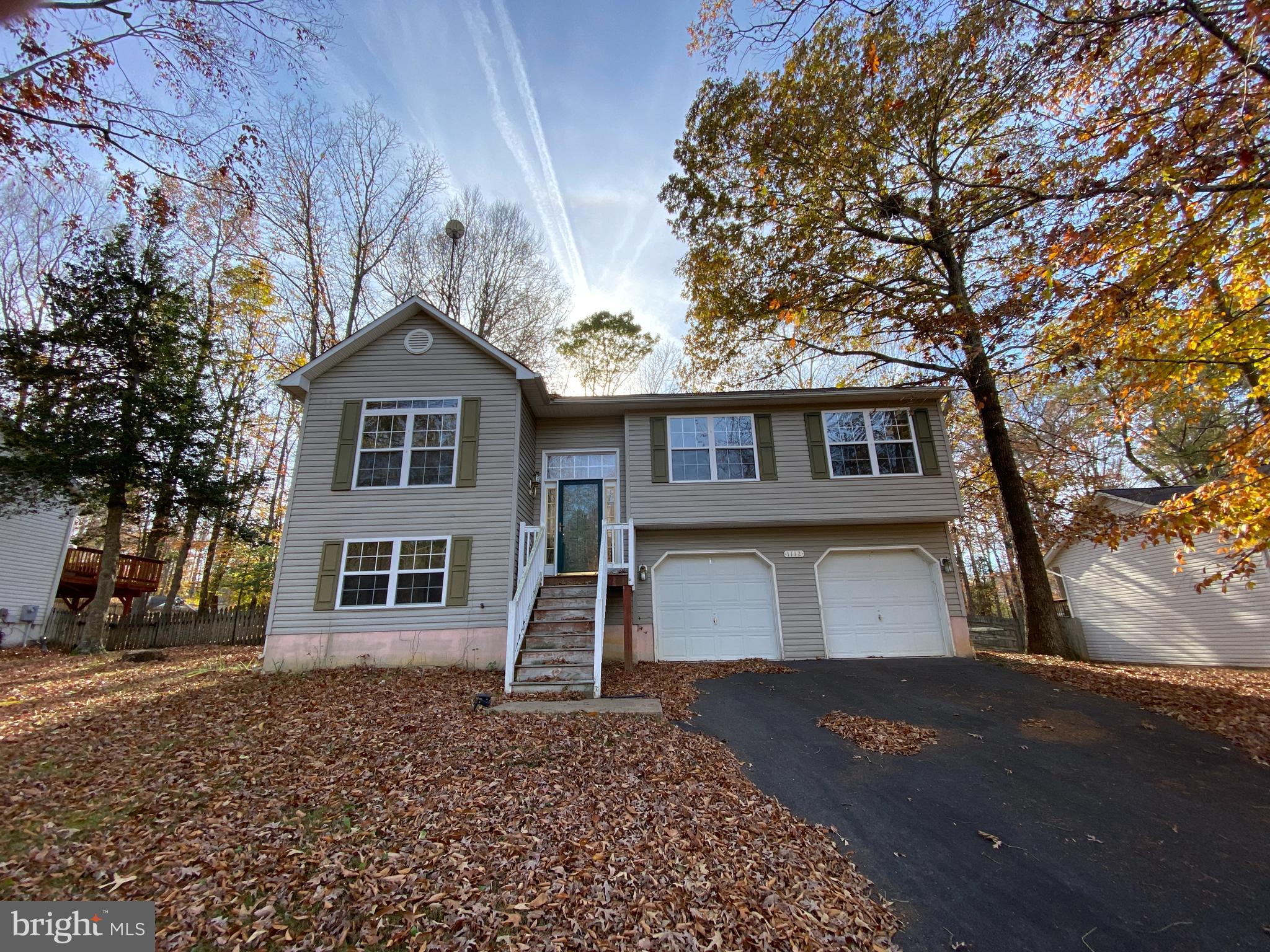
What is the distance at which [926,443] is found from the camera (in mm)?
10500

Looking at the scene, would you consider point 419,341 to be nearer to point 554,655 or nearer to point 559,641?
point 559,641

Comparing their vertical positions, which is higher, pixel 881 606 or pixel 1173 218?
pixel 1173 218

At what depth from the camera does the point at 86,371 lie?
11.6 m

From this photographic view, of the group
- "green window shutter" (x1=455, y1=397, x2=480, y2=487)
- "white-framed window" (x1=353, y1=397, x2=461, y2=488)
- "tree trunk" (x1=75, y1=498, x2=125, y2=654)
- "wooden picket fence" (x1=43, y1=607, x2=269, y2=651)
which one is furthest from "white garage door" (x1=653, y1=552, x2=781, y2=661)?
"tree trunk" (x1=75, y1=498, x2=125, y2=654)

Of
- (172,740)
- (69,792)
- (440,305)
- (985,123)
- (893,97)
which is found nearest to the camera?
(69,792)

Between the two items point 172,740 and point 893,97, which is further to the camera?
point 893,97

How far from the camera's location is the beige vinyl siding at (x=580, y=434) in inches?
436

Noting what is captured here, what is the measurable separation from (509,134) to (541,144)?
0.77m

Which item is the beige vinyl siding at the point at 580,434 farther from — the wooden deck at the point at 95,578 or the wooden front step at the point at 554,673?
the wooden deck at the point at 95,578

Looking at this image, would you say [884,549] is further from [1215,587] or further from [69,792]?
[69,792]

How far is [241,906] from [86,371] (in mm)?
14520

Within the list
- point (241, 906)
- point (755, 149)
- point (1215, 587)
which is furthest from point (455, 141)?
point (1215, 587)

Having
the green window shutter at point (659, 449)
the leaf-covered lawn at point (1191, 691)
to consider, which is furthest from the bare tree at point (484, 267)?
the leaf-covered lawn at point (1191, 691)
